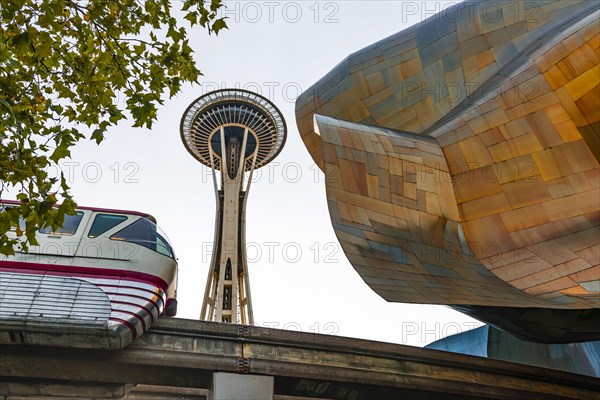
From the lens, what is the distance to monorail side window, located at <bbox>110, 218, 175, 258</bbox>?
39.8 feet

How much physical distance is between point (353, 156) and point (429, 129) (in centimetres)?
240

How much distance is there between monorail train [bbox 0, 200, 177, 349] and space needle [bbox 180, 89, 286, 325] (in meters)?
31.0

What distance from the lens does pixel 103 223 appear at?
12297 millimetres

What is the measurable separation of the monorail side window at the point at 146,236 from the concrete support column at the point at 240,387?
313 centimetres

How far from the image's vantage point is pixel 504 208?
10.9 metres

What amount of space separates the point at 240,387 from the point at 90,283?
353 cm

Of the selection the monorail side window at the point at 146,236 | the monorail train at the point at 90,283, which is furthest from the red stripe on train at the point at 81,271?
the monorail side window at the point at 146,236

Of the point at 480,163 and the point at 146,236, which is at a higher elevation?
the point at 480,163

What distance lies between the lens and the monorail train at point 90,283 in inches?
391

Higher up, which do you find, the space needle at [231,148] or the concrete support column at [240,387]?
the space needle at [231,148]

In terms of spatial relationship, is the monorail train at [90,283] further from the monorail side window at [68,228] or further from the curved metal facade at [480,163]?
the curved metal facade at [480,163]

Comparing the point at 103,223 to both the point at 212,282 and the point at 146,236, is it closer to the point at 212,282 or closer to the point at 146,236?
the point at 146,236

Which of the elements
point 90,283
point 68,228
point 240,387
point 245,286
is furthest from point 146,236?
point 245,286

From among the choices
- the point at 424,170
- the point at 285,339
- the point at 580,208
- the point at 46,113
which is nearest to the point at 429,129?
the point at 424,170
